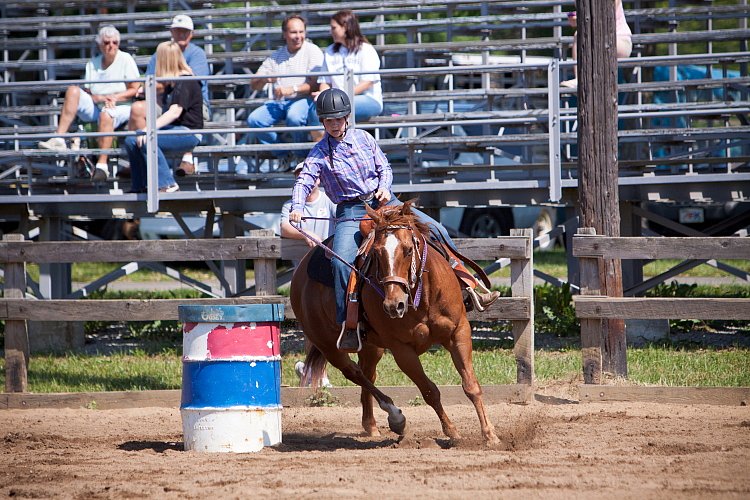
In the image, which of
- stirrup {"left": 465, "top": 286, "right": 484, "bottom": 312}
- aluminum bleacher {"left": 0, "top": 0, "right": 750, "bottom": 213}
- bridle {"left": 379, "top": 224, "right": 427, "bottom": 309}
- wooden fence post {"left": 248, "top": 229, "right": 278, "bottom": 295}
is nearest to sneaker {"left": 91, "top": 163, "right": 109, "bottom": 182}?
aluminum bleacher {"left": 0, "top": 0, "right": 750, "bottom": 213}

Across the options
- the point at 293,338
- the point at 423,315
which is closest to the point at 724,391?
the point at 423,315

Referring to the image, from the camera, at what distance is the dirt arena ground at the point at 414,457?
18.8 ft

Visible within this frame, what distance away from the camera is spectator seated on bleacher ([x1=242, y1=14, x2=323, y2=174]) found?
11.9 metres

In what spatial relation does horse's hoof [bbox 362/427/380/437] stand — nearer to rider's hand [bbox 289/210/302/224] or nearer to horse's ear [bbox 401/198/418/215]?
→ rider's hand [bbox 289/210/302/224]

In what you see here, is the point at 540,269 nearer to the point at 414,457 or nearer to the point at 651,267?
the point at 651,267

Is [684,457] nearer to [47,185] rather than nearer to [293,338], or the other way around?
[293,338]

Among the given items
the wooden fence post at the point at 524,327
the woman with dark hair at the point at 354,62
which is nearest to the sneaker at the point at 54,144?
the woman with dark hair at the point at 354,62

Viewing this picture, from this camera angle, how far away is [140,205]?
489 inches

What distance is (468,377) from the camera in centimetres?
726

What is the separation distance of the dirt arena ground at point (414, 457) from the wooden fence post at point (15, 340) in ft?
1.99

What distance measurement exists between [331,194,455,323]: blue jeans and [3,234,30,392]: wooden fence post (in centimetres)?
361

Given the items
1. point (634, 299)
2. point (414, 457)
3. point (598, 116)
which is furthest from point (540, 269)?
point (414, 457)

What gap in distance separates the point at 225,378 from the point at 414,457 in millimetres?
1504

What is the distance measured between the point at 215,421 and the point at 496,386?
282 cm
